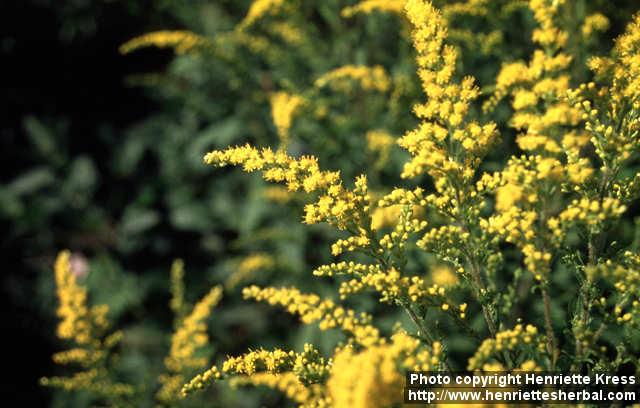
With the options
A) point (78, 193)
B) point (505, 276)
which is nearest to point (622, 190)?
point (505, 276)

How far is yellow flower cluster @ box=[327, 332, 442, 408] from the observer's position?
1.50 meters

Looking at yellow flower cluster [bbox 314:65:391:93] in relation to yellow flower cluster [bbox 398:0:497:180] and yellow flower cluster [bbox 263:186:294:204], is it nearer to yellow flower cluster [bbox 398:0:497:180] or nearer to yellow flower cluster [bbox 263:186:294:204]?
yellow flower cluster [bbox 263:186:294:204]

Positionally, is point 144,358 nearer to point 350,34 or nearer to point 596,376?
point 350,34

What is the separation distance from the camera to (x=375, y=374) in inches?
60.2

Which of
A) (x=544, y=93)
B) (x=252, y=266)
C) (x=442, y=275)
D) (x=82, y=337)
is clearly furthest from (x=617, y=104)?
(x=82, y=337)

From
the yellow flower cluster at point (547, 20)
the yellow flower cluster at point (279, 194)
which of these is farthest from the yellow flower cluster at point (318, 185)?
the yellow flower cluster at point (279, 194)

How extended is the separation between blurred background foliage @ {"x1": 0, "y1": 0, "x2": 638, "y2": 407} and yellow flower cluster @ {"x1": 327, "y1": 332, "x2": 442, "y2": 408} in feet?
6.96

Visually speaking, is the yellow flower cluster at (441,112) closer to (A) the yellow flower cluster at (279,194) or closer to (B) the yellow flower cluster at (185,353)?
(B) the yellow flower cluster at (185,353)

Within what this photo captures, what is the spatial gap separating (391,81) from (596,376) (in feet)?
8.11

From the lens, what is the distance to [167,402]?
10.3ft

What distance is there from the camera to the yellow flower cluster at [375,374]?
1496mm

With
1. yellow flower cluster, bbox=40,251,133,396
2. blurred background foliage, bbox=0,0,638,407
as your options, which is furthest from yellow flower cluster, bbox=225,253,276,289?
yellow flower cluster, bbox=40,251,133,396

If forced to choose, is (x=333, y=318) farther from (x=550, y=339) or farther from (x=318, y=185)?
(x=550, y=339)

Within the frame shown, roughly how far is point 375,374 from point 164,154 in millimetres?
4248
